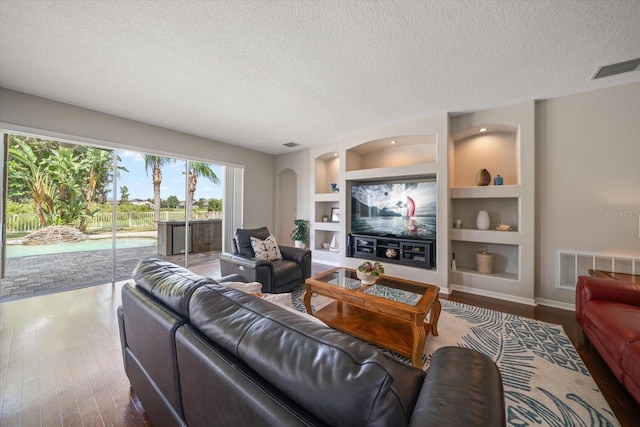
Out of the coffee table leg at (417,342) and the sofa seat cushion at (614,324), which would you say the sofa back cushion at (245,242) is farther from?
the sofa seat cushion at (614,324)

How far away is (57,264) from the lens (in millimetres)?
4152

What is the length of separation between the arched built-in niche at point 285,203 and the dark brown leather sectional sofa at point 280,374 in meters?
5.12

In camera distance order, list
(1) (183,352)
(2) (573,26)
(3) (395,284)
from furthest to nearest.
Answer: (3) (395,284) → (2) (573,26) → (1) (183,352)

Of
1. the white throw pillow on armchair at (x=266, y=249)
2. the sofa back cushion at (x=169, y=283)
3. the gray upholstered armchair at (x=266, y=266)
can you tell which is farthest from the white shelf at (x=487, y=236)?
the sofa back cushion at (x=169, y=283)

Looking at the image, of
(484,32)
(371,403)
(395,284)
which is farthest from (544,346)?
(484,32)

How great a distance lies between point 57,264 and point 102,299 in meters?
2.10

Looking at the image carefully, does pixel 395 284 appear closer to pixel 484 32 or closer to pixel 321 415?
pixel 321 415

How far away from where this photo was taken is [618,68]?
7.84 feet

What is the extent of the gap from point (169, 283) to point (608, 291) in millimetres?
3394

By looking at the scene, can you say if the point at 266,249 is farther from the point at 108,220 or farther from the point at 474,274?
the point at 474,274

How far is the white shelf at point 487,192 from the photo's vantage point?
3.23m

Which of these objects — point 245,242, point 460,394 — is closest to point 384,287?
point 460,394

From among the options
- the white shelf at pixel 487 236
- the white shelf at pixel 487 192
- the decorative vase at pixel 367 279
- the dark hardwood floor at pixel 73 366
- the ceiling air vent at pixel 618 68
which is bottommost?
the dark hardwood floor at pixel 73 366

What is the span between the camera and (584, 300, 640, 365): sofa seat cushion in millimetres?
1540
